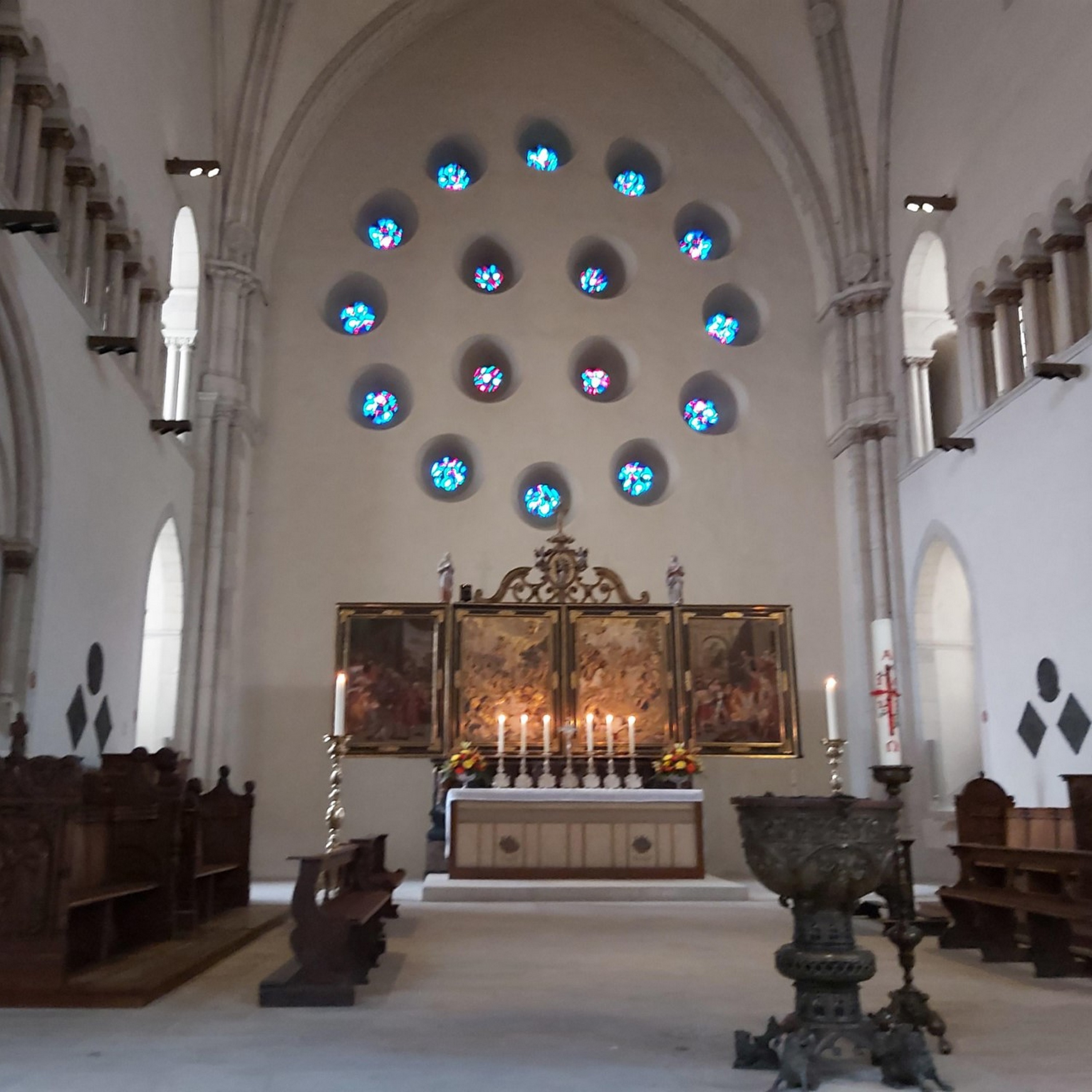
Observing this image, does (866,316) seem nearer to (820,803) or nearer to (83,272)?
(83,272)

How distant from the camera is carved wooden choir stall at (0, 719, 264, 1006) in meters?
6.15

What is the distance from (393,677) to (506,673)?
1469mm

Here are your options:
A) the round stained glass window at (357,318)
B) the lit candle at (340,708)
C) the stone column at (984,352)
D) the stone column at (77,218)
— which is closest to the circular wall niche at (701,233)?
the round stained glass window at (357,318)

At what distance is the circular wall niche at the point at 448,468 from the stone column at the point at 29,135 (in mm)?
8386

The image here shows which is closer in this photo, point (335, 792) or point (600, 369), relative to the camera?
point (335, 792)

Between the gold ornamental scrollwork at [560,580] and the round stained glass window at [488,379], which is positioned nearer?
the gold ornamental scrollwork at [560,580]

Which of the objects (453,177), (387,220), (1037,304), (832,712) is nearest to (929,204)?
(1037,304)

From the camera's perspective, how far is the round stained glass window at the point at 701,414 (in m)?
18.6

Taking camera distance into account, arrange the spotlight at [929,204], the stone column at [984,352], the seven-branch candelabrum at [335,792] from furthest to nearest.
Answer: the spotlight at [929,204] < the stone column at [984,352] < the seven-branch candelabrum at [335,792]

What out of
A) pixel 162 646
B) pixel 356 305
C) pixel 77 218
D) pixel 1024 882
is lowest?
pixel 1024 882

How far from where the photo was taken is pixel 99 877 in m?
7.79

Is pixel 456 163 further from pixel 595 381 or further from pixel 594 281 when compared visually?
pixel 595 381

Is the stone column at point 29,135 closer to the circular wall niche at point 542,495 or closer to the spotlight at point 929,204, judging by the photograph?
the circular wall niche at point 542,495

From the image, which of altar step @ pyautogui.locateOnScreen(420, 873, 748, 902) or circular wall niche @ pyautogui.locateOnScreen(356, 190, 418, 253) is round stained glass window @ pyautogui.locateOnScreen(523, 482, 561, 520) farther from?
altar step @ pyautogui.locateOnScreen(420, 873, 748, 902)
